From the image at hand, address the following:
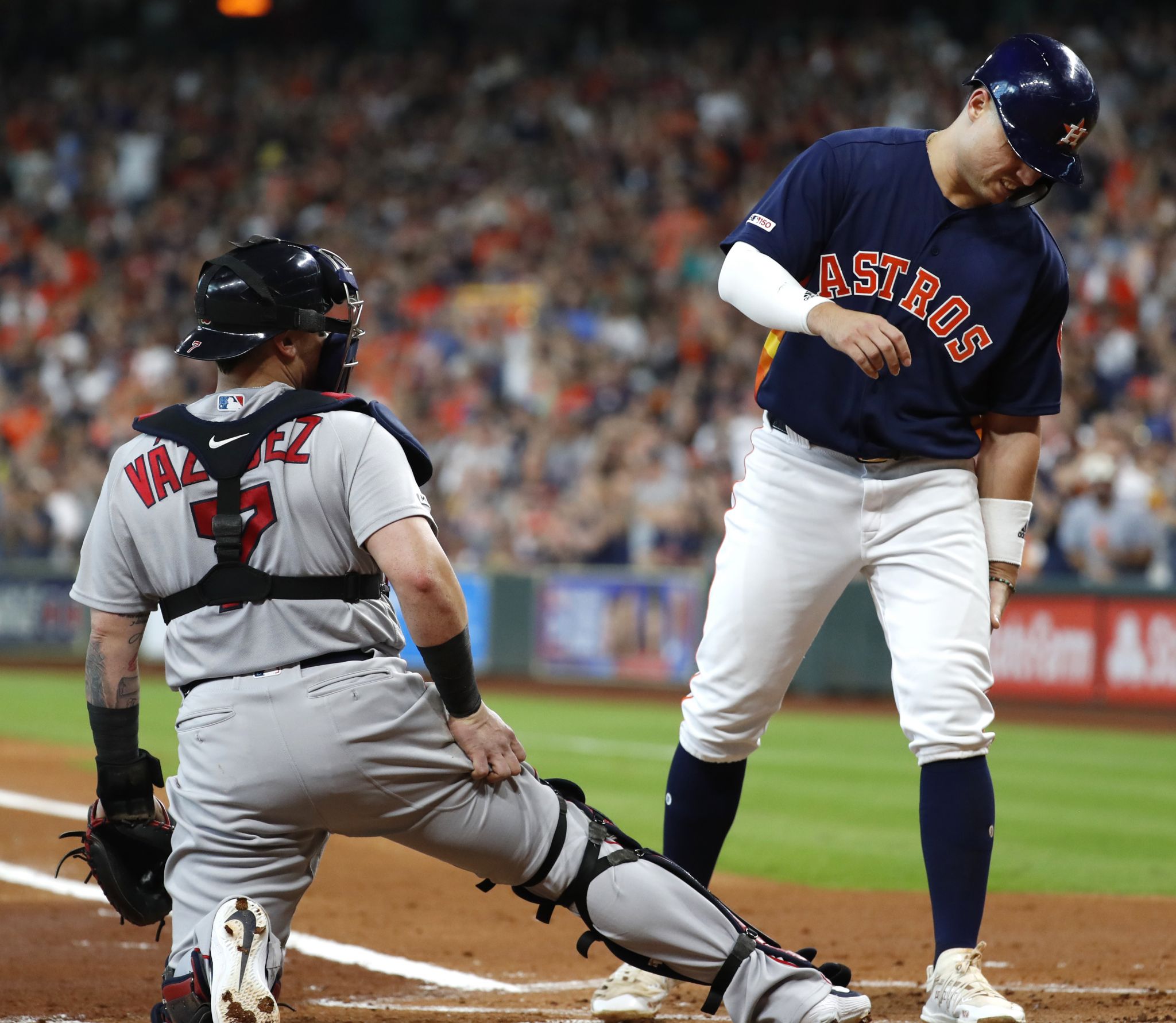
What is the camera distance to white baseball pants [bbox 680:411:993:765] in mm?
3631

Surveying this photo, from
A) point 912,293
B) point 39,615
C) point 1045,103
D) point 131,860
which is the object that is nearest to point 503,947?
point 131,860

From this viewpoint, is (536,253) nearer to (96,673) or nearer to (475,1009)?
(475,1009)

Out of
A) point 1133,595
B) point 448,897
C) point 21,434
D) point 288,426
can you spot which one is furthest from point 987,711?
point 21,434

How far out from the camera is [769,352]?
3875 mm

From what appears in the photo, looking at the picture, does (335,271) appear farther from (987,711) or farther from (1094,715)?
(1094,715)

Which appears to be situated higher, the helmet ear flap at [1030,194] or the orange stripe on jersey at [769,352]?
the helmet ear flap at [1030,194]

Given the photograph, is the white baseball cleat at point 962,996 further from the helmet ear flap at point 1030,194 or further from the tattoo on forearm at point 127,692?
the tattoo on forearm at point 127,692

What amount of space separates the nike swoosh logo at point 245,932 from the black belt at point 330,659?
0.46m

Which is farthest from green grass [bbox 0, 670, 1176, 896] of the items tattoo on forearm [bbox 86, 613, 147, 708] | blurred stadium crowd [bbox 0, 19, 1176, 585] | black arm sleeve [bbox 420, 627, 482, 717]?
tattoo on forearm [bbox 86, 613, 147, 708]

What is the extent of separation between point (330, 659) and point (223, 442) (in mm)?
471

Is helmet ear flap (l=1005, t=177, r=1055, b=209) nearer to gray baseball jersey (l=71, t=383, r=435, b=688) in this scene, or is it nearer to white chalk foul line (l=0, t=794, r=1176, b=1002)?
gray baseball jersey (l=71, t=383, r=435, b=688)

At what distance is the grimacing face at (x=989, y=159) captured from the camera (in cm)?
359

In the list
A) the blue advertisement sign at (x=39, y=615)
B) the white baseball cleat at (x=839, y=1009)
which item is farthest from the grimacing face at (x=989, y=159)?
the blue advertisement sign at (x=39, y=615)

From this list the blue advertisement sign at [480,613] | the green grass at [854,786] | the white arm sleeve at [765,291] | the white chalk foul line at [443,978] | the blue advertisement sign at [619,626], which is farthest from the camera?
the blue advertisement sign at [480,613]
